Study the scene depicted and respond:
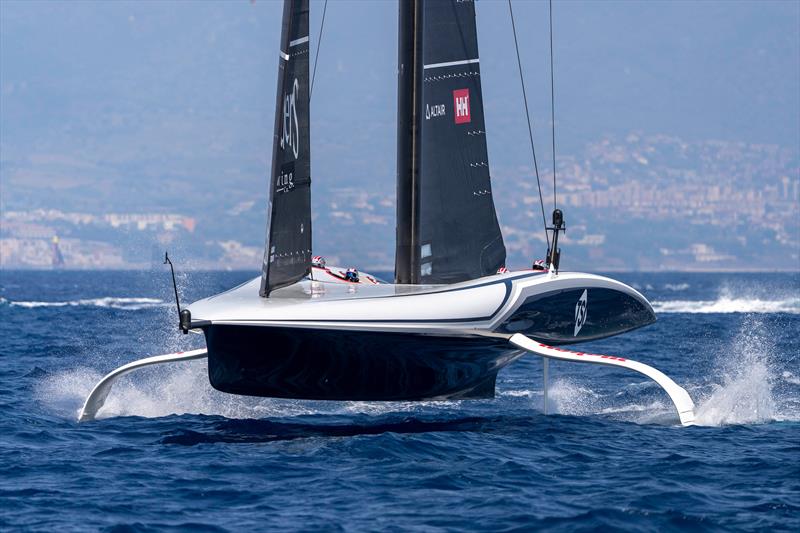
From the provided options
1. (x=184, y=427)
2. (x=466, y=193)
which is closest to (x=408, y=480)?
(x=184, y=427)

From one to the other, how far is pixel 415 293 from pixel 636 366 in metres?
2.58

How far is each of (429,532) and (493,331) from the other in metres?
5.15

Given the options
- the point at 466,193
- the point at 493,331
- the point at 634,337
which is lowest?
the point at 634,337

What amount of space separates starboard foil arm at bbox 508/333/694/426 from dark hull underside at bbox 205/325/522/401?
0.39 metres

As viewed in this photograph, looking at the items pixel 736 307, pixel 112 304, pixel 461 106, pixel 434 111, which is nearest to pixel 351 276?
pixel 434 111

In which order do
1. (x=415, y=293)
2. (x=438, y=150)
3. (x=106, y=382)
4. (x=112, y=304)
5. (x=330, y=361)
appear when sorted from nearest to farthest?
(x=330, y=361), (x=415, y=293), (x=106, y=382), (x=438, y=150), (x=112, y=304)

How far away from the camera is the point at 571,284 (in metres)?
16.4

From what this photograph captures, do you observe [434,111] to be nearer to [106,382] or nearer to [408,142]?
[408,142]

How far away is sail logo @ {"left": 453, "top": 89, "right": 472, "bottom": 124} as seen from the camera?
17.5m

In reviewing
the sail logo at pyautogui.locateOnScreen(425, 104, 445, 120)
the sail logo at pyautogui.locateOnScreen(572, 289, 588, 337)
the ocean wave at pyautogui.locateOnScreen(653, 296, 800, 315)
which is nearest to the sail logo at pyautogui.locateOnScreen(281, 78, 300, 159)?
the sail logo at pyautogui.locateOnScreen(425, 104, 445, 120)

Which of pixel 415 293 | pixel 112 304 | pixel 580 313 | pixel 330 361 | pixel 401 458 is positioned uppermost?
pixel 415 293

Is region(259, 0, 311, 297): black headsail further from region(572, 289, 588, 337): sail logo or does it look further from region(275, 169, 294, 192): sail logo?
region(572, 289, 588, 337): sail logo

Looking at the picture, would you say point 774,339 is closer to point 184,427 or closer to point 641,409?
point 641,409

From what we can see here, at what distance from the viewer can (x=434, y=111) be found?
17.1m
